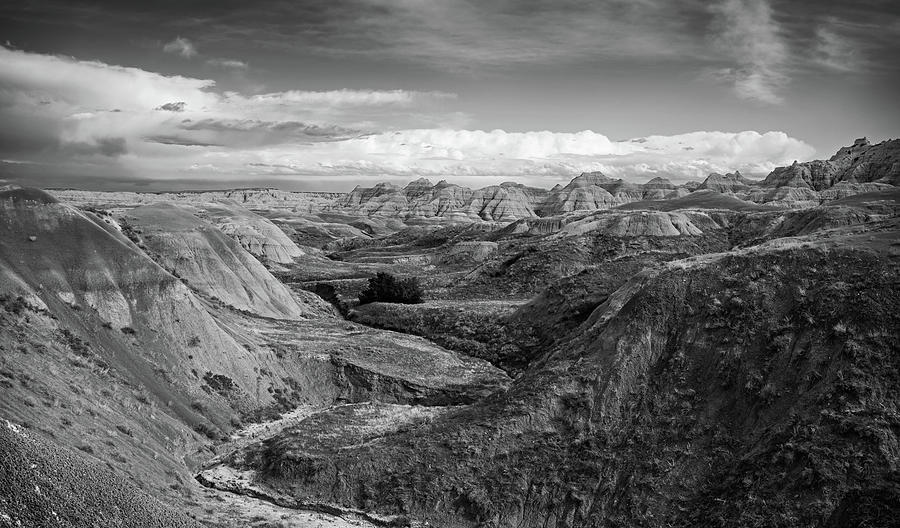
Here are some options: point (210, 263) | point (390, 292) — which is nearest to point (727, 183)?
point (390, 292)

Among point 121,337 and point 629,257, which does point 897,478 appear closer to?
point 121,337

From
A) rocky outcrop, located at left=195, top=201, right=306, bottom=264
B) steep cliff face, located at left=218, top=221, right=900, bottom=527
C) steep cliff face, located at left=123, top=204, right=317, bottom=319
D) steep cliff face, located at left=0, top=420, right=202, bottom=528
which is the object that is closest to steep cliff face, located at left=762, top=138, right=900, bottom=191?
rocky outcrop, located at left=195, top=201, right=306, bottom=264

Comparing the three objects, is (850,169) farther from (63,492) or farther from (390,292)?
(63,492)

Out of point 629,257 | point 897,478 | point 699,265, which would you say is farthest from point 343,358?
point 629,257

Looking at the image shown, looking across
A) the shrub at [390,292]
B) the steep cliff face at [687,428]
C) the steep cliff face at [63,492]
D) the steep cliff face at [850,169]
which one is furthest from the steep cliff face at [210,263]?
the steep cliff face at [850,169]

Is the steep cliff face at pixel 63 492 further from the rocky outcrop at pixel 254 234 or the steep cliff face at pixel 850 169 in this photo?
the steep cliff face at pixel 850 169
